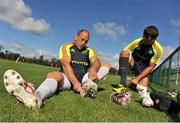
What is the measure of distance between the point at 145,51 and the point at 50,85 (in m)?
3.34

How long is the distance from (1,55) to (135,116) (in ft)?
212

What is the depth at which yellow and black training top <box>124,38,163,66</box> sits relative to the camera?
8164 millimetres

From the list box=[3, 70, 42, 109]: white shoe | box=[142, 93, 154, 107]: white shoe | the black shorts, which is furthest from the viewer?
the black shorts

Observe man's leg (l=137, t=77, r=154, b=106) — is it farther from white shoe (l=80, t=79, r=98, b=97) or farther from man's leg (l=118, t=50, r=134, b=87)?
white shoe (l=80, t=79, r=98, b=97)

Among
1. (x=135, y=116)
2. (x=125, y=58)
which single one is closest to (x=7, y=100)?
(x=135, y=116)

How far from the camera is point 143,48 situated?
841 centimetres

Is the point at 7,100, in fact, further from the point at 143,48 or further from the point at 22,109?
the point at 143,48

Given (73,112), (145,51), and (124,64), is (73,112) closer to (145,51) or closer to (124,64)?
(124,64)

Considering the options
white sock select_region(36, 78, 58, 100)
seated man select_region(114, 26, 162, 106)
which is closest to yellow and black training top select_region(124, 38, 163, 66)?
seated man select_region(114, 26, 162, 106)

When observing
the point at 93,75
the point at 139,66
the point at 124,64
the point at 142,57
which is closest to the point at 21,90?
the point at 93,75

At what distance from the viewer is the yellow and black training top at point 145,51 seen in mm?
8164

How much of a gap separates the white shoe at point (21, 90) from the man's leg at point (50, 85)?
38 centimetres

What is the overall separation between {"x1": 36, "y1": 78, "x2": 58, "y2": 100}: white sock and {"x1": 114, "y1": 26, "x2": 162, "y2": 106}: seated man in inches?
70.2

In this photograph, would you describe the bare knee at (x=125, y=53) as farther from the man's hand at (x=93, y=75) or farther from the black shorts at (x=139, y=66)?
the man's hand at (x=93, y=75)
